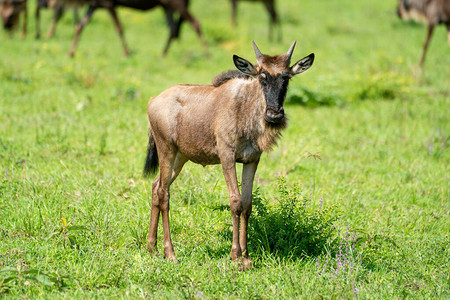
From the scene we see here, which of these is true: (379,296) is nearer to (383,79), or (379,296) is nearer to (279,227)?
(279,227)

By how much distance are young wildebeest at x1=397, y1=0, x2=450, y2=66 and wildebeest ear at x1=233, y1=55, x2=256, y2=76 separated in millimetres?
8712

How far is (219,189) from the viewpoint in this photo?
19.5 ft

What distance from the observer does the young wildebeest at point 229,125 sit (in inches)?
172

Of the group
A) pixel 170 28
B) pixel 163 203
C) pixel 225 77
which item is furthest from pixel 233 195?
pixel 170 28

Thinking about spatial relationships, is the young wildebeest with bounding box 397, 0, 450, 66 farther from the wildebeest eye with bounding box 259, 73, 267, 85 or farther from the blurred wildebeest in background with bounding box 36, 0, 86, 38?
the blurred wildebeest in background with bounding box 36, 0, 86, 38

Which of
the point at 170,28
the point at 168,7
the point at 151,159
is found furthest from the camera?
the point at 168,7

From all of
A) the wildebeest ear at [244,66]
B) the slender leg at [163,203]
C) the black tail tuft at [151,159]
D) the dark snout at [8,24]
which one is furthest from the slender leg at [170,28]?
the wildebeest ear at [244,66]

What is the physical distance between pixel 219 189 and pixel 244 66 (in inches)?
75.3

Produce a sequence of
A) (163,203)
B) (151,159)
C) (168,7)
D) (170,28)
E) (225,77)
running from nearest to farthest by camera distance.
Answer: (163,203) → (225,77) → (151,159) → (170,28) → (168,7)

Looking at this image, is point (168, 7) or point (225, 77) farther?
point (168, 7)

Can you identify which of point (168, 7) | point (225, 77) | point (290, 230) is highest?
point (168, 7)

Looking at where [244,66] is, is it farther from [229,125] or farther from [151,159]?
[151,159]

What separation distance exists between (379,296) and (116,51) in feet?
36.0

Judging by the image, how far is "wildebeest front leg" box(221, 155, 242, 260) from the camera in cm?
444
